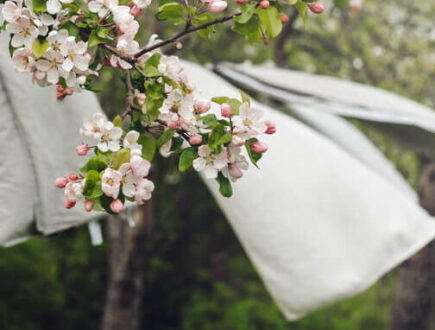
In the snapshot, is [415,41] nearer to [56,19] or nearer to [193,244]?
[193,244]

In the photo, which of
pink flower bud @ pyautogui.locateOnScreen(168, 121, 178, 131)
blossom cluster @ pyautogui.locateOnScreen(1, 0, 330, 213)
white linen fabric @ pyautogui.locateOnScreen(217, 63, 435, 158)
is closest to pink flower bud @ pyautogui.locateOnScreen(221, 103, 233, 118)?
blossom cluster @ pyautogui.locateOnScreen(1, 0, 330, 213)

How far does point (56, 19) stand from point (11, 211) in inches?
24.6

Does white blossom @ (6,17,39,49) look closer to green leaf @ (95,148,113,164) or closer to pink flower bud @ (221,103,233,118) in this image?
green leaf @ (95,148,113,164)

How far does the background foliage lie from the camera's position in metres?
4.00

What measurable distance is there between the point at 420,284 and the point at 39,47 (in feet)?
12.2

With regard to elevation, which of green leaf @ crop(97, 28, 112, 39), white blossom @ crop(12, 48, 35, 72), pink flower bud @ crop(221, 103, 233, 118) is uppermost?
green leaf @ crop(97, 28, 112, 39)

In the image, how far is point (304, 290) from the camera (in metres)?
1.58

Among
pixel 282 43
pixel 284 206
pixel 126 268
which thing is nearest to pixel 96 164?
pixel 284 206

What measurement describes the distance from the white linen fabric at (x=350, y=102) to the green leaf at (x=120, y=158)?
157 centimetres

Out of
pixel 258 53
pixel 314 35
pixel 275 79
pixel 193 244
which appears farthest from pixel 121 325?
pixel 314 35

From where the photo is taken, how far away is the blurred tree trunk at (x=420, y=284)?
3.85m

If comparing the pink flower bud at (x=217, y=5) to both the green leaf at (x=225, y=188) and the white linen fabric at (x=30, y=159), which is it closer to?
the green leaf at (x=225, y=188)

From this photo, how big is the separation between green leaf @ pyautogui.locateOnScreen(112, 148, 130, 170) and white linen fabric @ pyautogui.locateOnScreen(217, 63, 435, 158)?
1569 millimetres

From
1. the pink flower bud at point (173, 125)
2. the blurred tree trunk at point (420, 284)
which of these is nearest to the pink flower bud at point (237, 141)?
the pink flower bud at point (173, 125)
